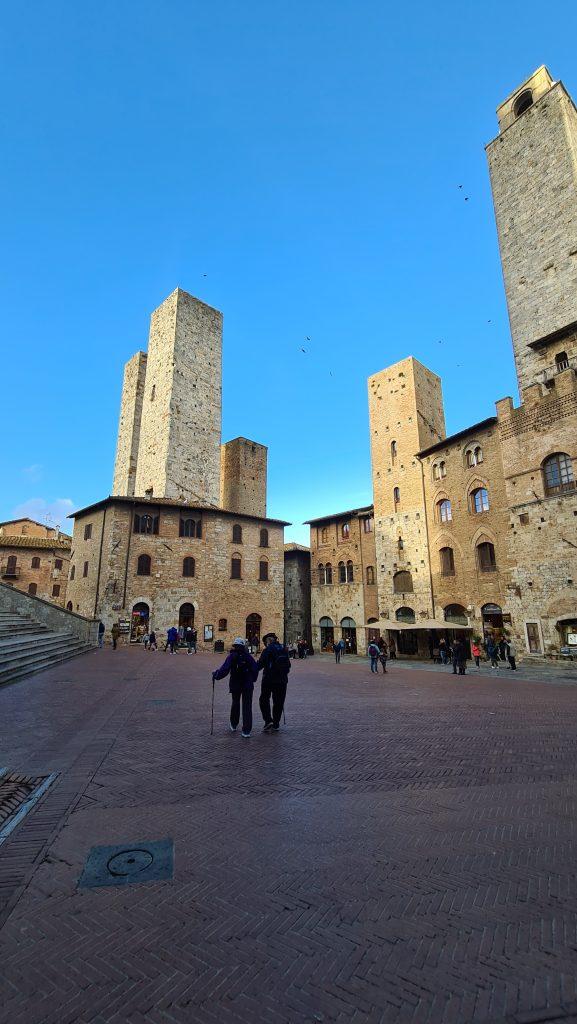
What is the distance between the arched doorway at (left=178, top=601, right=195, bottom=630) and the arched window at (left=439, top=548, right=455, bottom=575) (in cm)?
1576

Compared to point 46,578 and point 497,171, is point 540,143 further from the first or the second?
point 46,578

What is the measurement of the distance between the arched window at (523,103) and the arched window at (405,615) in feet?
97.7

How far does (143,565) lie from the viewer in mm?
29047

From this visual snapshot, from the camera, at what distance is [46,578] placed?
143 ft

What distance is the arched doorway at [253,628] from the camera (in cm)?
3175

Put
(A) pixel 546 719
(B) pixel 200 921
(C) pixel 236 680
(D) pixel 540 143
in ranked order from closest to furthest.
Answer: (B) pixel 200 921 < (C) pixel 236 680 < (A) pixel 546 719 < (D) pixel 540 143

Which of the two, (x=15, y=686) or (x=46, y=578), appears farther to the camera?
(x=46, y=578)

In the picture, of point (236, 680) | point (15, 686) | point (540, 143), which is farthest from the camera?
point (540, 143)

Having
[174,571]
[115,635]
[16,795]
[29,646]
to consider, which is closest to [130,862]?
[16,795]

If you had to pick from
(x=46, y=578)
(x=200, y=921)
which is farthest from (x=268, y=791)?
(x=46, y=578)

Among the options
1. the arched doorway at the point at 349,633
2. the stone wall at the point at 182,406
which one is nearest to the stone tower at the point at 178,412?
the stone wall at the point at 182,406

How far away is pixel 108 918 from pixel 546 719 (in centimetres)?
910

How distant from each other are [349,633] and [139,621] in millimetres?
14920

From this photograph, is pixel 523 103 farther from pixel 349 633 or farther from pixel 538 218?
pixel 349 633
